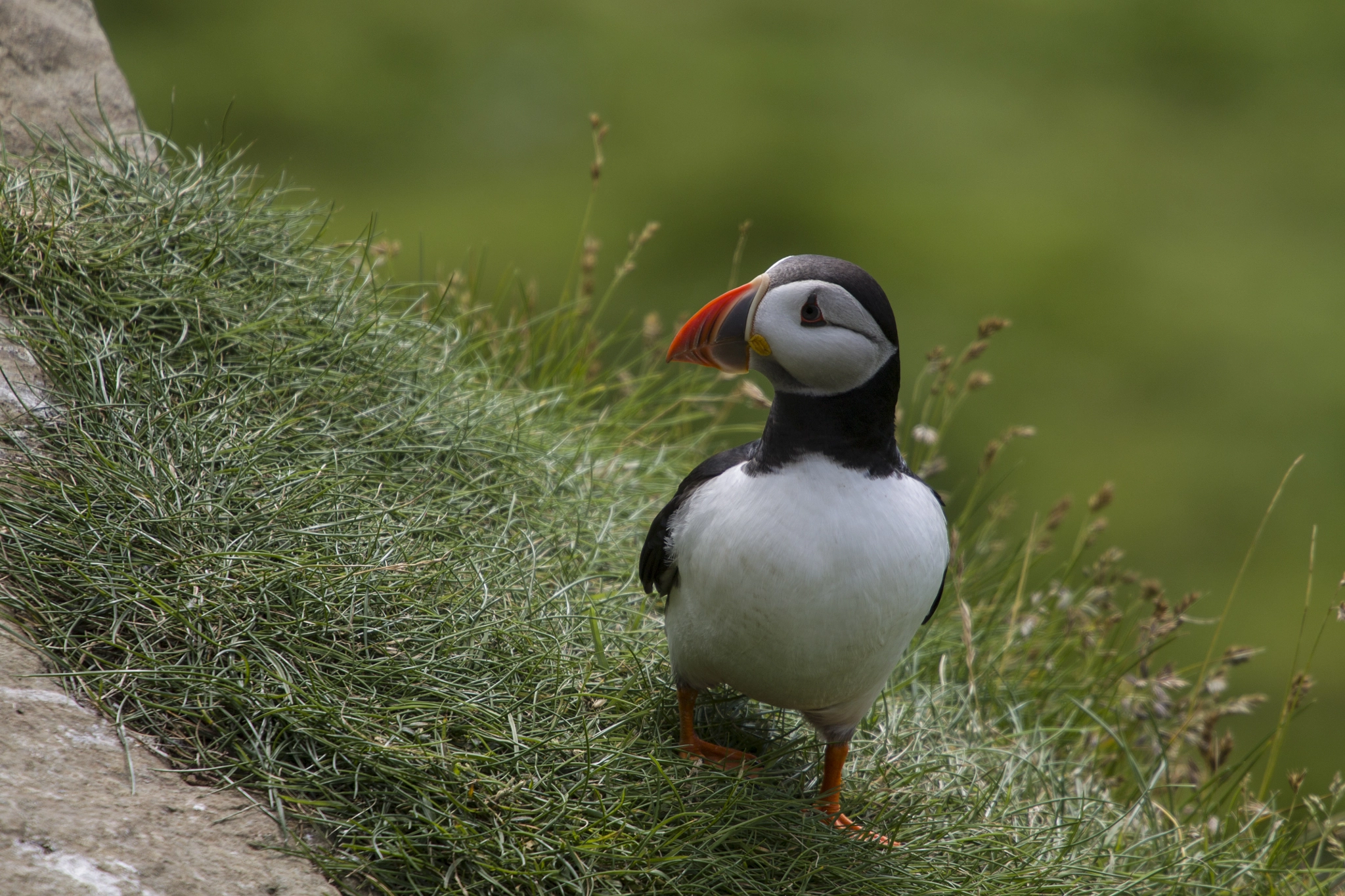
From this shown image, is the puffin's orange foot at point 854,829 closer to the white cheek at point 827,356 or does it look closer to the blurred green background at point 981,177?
the white cheek at point 827,356

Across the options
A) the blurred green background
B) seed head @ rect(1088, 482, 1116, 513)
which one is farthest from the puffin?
the blurred green background

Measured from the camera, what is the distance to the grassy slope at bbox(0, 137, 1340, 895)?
93.3 inches

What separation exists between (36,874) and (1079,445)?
266 inches

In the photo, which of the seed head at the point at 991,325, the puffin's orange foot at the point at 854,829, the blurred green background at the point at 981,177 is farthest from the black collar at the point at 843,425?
the blurred green background at the point at 981,177

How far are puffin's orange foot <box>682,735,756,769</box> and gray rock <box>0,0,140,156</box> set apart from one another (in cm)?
287

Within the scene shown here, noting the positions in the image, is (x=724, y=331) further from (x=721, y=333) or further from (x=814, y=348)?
(x=814, y=348)

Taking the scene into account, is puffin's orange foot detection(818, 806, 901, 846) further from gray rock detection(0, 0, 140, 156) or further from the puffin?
gray rock detection(0, 0, 140, 156)

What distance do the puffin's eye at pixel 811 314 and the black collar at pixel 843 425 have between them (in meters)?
0.18

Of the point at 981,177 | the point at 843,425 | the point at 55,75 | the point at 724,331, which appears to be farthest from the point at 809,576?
the point at 981,177

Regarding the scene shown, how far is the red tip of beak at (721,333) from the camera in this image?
239 centimetres

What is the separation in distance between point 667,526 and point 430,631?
67 centimetres

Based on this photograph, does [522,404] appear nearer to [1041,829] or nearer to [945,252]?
[1041,829]

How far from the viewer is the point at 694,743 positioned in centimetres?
281

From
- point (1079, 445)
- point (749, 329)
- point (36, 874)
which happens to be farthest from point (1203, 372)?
point (36, 874)
